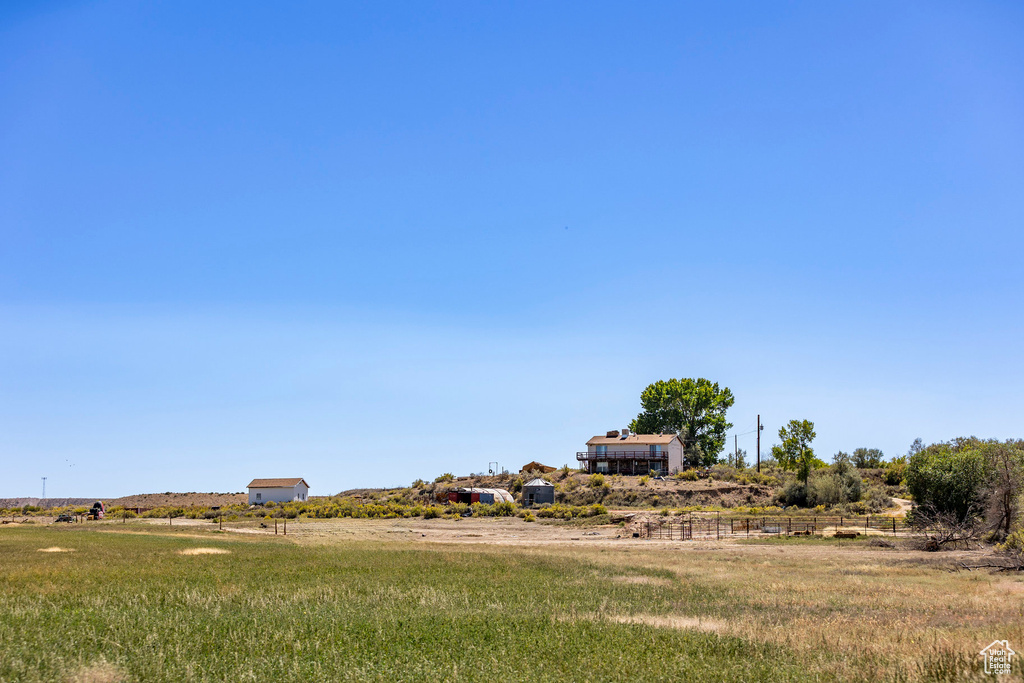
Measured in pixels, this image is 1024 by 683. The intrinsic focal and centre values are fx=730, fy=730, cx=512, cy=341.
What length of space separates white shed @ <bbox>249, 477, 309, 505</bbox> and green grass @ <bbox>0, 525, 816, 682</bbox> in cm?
7805

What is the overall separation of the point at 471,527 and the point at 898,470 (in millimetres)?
53766

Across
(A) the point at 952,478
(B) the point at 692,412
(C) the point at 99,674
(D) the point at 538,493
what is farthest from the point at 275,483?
(C) the point at 99,674

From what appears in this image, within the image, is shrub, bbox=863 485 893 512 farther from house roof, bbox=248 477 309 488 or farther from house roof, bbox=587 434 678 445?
house roof, bbox=248 477 309 488

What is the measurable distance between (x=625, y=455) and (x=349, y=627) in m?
95.3

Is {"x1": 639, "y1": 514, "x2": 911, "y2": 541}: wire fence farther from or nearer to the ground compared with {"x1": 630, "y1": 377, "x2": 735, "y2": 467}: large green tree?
nearer to the ground

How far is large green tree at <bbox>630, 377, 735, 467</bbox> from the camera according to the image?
413ft

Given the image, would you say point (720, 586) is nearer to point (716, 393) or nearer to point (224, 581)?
point (224, 581)

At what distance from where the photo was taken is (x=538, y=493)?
91875 mm

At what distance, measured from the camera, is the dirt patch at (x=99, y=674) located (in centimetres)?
1160

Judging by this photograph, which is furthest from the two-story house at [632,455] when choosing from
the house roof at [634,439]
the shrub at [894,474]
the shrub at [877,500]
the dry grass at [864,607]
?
the dry grass at [864,607]

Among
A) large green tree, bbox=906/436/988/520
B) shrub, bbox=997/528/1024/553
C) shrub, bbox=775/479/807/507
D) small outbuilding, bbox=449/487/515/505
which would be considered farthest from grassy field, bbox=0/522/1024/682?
small outbuilding, bbox=449/487/515/505

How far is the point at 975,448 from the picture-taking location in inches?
1736

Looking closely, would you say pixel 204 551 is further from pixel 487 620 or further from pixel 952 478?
pixel 952 478

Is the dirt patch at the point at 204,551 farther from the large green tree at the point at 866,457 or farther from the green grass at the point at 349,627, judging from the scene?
the large green tree at the point at 866,457
